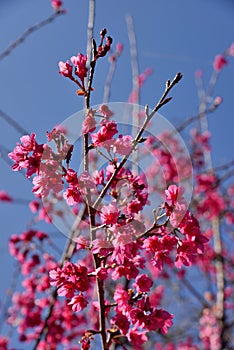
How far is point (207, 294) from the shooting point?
568cm

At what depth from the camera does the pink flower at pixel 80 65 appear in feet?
5.46

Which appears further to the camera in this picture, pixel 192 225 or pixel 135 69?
pixel 135 69

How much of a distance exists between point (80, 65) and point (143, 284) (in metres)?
0.94

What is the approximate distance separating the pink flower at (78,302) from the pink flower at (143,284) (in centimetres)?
22

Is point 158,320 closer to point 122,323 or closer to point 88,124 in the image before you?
point 122,323

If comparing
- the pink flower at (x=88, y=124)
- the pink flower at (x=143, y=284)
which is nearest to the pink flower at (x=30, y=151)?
the pink flower at (x=88, y=124)

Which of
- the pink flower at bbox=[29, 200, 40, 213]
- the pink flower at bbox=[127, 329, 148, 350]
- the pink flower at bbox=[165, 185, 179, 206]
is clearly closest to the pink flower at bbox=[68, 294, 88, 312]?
the pink flower at bbox=[127, 329, 148, 350]

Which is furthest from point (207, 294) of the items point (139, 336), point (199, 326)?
point (139, 336)

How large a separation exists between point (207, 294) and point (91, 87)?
474cm

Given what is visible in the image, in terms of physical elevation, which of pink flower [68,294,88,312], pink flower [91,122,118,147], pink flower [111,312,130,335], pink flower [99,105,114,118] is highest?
pink flower [99,105,114,118]

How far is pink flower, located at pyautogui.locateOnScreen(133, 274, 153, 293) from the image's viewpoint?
163 cm

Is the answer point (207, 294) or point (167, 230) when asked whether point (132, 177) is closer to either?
point (167, 230)

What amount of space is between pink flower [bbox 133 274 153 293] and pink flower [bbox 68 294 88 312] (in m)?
0.22

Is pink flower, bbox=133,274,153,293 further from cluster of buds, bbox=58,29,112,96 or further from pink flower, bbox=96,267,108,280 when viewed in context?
cluster of buds, bbox=58,29,112,96
